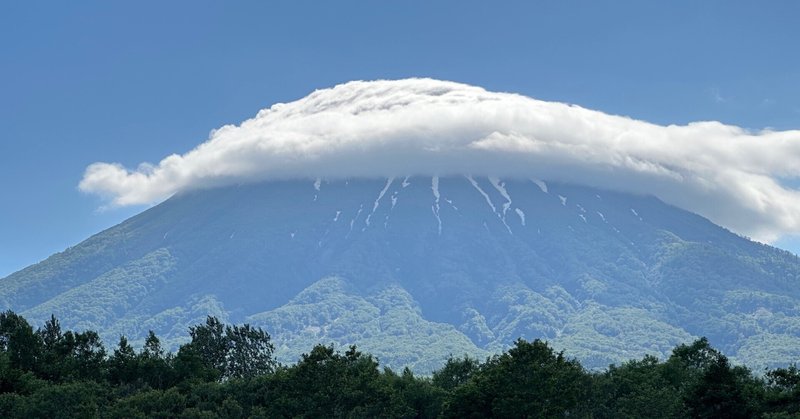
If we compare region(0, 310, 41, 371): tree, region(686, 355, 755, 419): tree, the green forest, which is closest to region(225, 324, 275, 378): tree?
the green forest

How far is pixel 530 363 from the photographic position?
95438 millimetres

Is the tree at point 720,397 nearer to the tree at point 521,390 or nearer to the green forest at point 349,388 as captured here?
the green forest at point 349,388

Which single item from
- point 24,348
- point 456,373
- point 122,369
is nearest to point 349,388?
point 122,369

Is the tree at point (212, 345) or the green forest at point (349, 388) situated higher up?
the tree at point (212, 345)

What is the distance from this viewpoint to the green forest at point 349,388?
9262 centimetres

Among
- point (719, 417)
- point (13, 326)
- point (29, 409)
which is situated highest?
point (13, 326)

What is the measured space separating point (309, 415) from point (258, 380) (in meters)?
12.2

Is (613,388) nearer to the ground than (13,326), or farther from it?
nearer to the ground

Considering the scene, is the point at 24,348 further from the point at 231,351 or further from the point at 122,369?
the point at 231,351

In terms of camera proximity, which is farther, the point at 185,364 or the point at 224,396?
the point at 185,364

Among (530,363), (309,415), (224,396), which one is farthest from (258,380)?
(530,363)

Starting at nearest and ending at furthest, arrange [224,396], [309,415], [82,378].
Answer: [309,415]
[224,396]
[82,378]

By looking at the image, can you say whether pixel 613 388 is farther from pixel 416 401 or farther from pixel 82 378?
pixel 82 378

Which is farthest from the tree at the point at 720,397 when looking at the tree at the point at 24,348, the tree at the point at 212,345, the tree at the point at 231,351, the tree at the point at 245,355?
the tree at the point at 212,345
